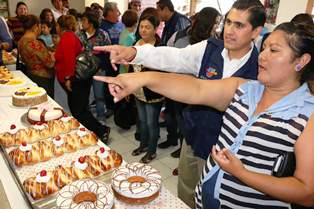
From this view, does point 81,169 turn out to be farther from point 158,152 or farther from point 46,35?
point 46,35

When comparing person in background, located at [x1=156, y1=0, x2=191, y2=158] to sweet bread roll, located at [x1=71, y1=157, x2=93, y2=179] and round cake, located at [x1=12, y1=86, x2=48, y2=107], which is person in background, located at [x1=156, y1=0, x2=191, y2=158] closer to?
round cake, located at [x1=12, y1=86, x2=48, y2=107]

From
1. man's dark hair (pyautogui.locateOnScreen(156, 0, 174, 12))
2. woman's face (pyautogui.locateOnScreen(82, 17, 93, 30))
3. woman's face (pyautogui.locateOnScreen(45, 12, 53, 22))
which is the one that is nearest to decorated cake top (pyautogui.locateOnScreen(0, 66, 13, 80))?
woman's face (pyautogui.locateOnScreen(82, 17, 93, 30))

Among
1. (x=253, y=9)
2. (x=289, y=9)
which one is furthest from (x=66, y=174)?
(x=289, y=9)

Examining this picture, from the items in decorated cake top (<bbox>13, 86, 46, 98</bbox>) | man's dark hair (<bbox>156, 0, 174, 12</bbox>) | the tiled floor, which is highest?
man's dark hair (<bbox>156, 0, 174, 12</bbox>)

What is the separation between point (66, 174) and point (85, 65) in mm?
1615

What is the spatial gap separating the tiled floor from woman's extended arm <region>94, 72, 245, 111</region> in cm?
146

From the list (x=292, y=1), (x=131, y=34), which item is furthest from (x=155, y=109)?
(x=292, y=1)

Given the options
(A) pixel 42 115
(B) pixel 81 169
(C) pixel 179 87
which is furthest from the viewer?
(A) pixel 42 115

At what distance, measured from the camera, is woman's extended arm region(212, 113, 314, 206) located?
2.81 feet

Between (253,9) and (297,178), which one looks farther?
(253,9)

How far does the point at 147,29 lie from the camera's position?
2.51 m

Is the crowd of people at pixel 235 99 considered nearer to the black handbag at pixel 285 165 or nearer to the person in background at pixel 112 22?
the black handbag at pixel 285 165

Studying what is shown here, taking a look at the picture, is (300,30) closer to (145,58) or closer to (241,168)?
(241,168)

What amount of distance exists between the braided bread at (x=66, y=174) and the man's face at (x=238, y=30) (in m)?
0.80
